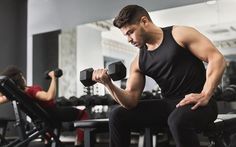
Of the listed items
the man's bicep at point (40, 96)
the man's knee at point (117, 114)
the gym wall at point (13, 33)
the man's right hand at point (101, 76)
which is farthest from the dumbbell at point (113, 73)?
the gym wall at point (13, 33)

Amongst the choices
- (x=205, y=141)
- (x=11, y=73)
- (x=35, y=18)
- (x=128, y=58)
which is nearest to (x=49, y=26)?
(x=35, y=18)

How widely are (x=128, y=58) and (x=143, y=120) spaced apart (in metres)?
2.39

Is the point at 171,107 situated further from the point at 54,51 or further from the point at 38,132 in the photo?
the point at 54,51

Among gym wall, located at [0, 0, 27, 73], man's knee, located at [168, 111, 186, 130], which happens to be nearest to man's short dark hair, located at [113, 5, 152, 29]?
man's knee, located at [168, 111, 186, 130]

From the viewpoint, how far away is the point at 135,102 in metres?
1.63

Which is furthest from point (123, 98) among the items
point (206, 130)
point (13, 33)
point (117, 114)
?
point (13, 33)

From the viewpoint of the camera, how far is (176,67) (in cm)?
155

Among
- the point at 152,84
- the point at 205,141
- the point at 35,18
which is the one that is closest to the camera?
the point at 205,141

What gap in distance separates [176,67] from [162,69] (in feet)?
0.22

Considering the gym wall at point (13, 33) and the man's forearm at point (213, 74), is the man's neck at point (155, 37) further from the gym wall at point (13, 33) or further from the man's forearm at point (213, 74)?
the gym wall at point (13, 33)

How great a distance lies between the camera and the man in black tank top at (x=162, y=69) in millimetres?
1478

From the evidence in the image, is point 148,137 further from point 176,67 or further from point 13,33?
point 13,33

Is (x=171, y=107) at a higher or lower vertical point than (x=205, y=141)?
higher

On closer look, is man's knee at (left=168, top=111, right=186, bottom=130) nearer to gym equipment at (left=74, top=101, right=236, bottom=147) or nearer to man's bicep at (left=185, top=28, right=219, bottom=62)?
gym equipment at (left=74, top=101, right=236, bottom=147)
